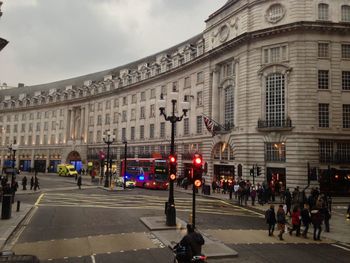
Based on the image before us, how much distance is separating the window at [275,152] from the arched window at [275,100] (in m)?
2.27

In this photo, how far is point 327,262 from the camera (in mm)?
14227

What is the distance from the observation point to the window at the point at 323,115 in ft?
137

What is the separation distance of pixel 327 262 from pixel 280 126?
29378mm

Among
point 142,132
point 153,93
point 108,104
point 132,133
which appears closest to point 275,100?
point 153,93

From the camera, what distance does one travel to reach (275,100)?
43.8m

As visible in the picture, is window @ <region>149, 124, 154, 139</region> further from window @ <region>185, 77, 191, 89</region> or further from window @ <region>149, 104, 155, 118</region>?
window @ <region>185, 77, 191, 89</region>

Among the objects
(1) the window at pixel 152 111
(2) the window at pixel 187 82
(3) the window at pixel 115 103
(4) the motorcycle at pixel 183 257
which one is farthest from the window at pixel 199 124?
(4) the motorcycle at pixel 183 257

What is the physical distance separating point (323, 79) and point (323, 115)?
159 inches

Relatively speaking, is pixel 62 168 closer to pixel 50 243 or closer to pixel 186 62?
A: pixel 186 62

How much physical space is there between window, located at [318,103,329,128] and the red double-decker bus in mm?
18590

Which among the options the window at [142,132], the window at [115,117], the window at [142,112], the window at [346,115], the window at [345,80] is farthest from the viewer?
the window at [115,117]

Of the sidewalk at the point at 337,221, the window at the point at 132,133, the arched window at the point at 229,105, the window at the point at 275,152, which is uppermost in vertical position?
the arched window at the point at 229,105

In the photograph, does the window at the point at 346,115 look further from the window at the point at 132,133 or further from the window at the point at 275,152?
the window at the point at 132,133

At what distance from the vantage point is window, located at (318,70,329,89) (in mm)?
42406
